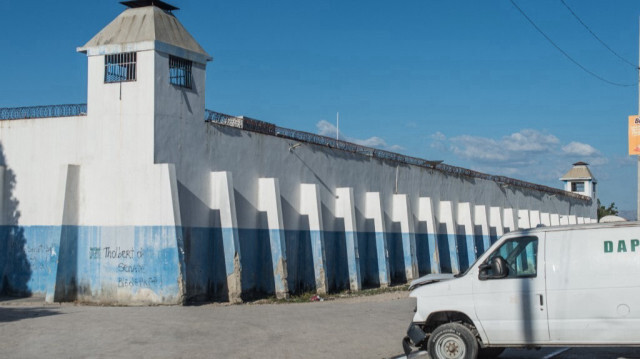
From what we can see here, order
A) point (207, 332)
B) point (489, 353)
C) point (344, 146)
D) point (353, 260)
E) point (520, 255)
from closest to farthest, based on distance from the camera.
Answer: point (520, 255) → point (489, 353) → point (207, 332) → point (353, 260) → point (344, 146)

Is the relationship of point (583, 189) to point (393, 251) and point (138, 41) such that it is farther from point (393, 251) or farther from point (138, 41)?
point (138, 41)

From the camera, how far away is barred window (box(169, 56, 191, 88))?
2011 cm

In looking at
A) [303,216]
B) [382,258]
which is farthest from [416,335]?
[382,258]

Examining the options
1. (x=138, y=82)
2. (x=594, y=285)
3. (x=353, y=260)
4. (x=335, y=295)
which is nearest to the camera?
(x=594, y=285)

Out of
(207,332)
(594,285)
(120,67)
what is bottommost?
(207,332)

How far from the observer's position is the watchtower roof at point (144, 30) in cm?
1941

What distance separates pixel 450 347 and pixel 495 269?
4.37 ft

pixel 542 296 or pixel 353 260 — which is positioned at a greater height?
pixel 353 260

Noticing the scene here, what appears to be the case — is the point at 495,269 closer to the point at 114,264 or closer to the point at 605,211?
the point at 114,264

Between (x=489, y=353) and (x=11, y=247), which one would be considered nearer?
(x=489, y=353)

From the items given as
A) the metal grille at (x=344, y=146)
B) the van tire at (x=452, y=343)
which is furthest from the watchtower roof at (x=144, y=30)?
the van tire at (x=452, y=343)

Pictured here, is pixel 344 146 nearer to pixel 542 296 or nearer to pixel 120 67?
pixel 120 67

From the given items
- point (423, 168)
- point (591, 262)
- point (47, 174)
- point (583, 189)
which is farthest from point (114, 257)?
point (583, 189)

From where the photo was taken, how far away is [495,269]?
10.2 meters
